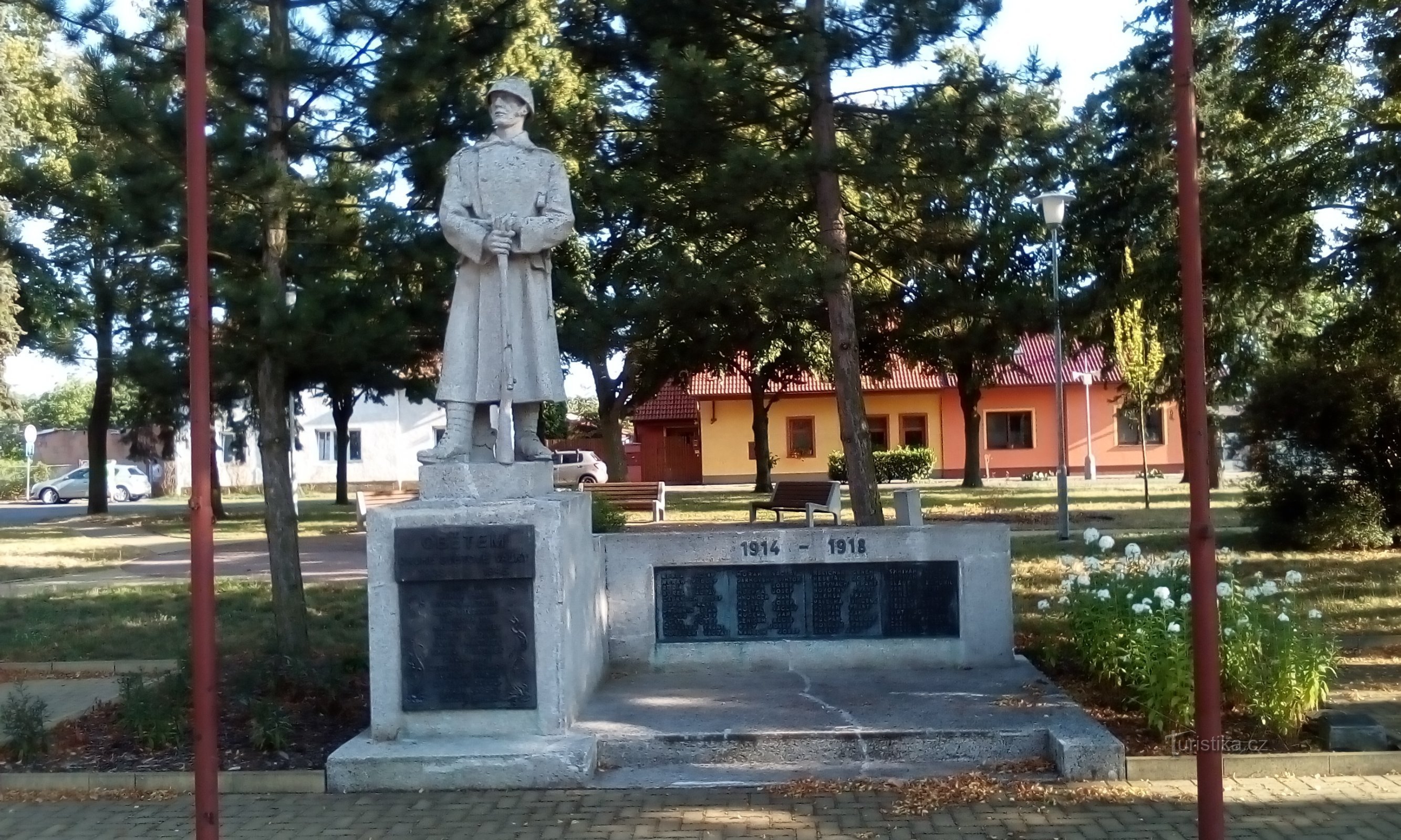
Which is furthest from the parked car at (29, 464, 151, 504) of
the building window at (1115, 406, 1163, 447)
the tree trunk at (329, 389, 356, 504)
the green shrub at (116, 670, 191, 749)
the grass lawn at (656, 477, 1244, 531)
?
the green shrub at (116, 670, 191, 749)

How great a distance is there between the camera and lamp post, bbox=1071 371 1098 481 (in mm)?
44072

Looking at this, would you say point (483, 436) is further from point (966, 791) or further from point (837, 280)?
point (837, 280)

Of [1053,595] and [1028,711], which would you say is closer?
[1028,711]

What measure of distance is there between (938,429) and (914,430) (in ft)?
3.01

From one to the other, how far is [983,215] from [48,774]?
10.3 meters

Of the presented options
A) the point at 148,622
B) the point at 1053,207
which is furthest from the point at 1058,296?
the point at 148,622

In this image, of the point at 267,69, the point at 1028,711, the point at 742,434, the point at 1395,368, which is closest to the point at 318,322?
the point at 267,69

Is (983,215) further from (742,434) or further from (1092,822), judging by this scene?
(742,434)

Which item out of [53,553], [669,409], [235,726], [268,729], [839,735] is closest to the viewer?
[839,735]

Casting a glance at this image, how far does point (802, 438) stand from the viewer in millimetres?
49062

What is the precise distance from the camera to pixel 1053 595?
1284cm

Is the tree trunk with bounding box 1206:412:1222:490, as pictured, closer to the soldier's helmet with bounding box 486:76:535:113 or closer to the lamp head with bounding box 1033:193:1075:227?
the lamp head with bounding box 1033:193:1075:227

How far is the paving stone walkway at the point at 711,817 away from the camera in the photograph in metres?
5.91

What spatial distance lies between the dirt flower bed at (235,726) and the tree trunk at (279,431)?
54 centimetres
